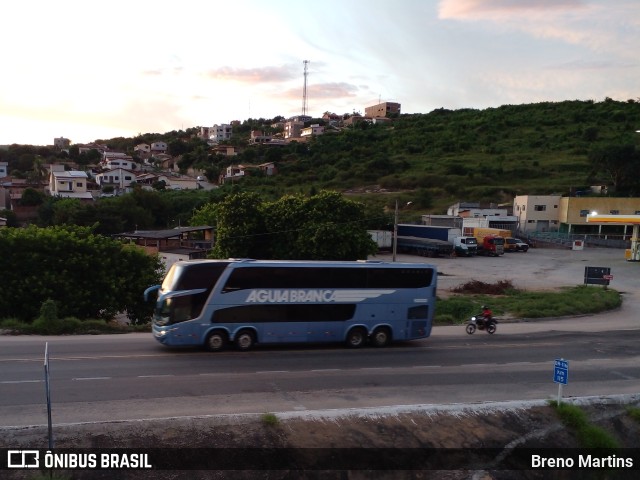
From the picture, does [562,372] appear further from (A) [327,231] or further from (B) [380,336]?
(A) [327,231]

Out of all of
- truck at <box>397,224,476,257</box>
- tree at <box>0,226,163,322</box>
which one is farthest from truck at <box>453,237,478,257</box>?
tree at <box>0,226,163,322</box>

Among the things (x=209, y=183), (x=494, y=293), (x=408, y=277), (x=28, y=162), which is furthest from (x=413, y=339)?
(x=28, y=162)

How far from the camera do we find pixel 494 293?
114 ft

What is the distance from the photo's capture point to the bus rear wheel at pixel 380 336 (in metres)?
19.1

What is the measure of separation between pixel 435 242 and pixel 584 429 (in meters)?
44.9

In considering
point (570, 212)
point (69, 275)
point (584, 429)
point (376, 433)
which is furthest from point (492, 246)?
point (376, 433)

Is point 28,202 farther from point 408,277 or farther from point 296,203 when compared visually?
point 408,277

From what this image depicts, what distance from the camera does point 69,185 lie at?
93.6 m

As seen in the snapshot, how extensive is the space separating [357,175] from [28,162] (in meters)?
84.3

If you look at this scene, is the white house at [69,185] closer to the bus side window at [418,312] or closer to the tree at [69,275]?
the tree at [69,275]

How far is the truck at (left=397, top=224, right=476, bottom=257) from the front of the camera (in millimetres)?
56409

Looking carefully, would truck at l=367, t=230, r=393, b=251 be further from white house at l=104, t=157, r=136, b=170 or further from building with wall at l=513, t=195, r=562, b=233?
white house at l=104, t=157, r=136, b=170

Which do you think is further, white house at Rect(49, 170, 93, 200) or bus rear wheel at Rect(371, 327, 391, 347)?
white house at Rect(49, 170, 93, 200)

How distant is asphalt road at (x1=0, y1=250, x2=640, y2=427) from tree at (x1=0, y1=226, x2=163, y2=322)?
5.19 meters
